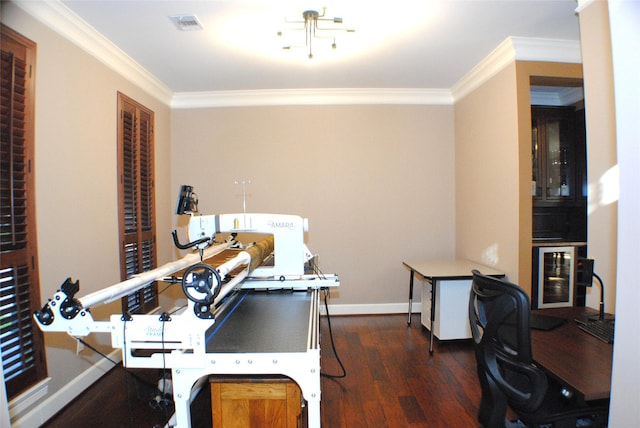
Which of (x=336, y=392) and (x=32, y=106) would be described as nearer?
(x=32, y=106)

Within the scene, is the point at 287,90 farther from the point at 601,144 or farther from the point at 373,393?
the point at 373,393

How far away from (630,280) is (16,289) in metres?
2.86

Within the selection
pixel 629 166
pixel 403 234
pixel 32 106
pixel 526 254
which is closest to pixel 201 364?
pixel 629 166

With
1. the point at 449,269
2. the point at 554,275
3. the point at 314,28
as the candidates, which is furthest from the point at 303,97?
the point at 554,275

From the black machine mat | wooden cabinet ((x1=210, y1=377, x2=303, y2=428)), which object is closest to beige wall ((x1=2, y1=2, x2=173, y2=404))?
the black machine mat

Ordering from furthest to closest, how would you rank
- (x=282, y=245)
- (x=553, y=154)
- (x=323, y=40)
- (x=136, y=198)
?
(x=553, y=154) → (x=136, y=198) → (x=323, y=40) → (x=282, y=245)

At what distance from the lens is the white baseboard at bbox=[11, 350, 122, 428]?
180cm

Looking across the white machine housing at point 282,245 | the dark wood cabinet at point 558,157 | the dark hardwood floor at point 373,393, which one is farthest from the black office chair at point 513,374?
the dark wood cabinet at point 558,157

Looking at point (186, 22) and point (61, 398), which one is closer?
point (61, 398)

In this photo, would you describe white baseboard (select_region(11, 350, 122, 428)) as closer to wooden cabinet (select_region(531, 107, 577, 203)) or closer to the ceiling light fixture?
the ceiling light fixture

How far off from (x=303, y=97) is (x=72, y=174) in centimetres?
245

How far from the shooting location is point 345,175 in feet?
12.1

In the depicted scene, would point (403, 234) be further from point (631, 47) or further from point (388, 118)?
point (631, 47)

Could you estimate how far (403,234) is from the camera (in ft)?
12.2
